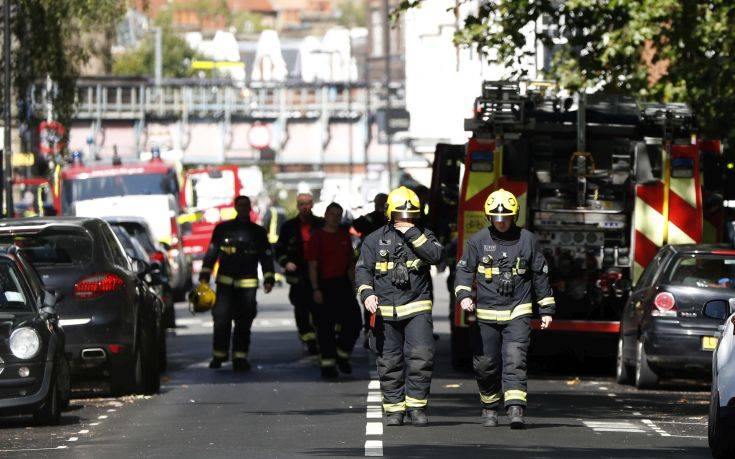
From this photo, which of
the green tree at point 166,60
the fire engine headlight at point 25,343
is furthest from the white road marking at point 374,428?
the green tree at point 166,60

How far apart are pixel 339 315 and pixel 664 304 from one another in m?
3.74

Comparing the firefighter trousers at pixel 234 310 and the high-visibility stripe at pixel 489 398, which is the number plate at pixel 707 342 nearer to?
the high-visibility stripe at pixel 489 398

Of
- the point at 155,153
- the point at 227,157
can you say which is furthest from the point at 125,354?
the point at 227,157

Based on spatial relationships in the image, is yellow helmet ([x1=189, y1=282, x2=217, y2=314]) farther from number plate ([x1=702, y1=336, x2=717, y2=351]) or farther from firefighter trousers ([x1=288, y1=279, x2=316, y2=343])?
number plate ([x1=702, y1=336, x2=717, y2=351])

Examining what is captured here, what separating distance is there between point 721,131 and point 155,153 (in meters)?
21.4

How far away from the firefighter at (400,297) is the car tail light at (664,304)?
383 cm

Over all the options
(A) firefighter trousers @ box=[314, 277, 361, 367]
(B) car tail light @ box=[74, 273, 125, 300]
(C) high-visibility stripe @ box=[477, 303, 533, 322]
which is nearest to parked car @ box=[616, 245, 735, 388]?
(A) firefighter trousers @ box=[314, 277, 361, 367]

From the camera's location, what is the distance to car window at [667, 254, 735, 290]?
58.9ft

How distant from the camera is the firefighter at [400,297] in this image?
1448cm

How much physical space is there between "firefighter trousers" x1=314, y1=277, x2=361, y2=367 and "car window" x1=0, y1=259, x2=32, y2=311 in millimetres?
5574

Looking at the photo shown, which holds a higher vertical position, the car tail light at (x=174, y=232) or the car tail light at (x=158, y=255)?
the car tail light at (x=158, y=255)

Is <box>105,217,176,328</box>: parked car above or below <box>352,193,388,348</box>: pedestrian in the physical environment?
below

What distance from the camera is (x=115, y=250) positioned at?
17.7 meters

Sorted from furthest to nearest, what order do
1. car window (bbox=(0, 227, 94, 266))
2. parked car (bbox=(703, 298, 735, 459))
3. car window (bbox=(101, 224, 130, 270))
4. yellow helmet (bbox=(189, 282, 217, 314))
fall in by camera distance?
yellow helmet (bbox=(189, 282, 217, 314)) < car window (bbox=(101, 224, 130, 270)) < car window (bbox=(0, 227, 94, 266)) < parked car (bbox=(703, 298, 735, 459))
